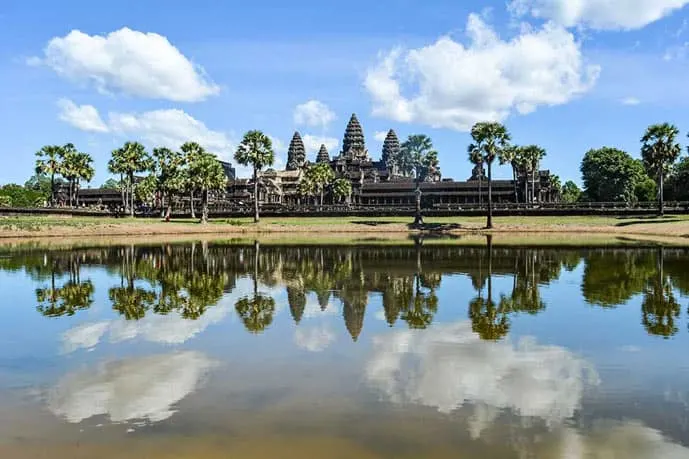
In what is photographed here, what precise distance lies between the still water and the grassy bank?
157ft

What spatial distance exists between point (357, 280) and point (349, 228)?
57514 millimetres

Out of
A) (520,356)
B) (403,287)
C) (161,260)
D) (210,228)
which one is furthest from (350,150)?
(520,356)

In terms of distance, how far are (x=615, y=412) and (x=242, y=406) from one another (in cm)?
647

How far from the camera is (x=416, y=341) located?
52.9 feet

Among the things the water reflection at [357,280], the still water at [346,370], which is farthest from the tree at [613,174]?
the still water at [346,370]

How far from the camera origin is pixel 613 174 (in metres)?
129

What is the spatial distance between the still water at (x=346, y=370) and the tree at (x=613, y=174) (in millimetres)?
109227

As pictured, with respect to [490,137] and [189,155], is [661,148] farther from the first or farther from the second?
[189,155]

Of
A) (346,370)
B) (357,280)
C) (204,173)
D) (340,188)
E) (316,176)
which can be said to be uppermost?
(316,176)

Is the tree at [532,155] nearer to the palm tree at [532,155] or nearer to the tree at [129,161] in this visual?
the palm tree at [532,155]

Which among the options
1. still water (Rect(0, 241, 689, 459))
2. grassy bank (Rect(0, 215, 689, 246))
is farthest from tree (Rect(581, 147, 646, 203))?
still water (Rect(0, 241, 689, 459))

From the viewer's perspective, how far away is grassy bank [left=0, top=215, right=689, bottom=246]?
73938 mm

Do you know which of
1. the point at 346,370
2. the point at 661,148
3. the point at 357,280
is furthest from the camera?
the point at 661,148

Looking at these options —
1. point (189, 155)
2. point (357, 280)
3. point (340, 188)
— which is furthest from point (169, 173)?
point (357, 280)
